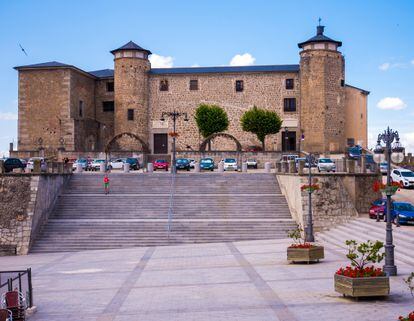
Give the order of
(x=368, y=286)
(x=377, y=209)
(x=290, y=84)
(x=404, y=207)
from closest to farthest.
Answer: (x=368, y=286)
(x=404, y=207)
(x=377, y=209)
(x=290, y=84)

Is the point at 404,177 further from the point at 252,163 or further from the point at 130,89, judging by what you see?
the point at 130,89

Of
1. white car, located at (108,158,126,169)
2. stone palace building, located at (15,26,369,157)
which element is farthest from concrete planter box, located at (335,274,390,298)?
stone palace building, located at (15,26,369,157)

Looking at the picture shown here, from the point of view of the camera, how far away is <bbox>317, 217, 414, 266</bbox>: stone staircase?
69.0 ft

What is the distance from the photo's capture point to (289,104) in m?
60.1

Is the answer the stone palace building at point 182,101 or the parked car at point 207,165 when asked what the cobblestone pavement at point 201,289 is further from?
the stone palace building at point 182,101

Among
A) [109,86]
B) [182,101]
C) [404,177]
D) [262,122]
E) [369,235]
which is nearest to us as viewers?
[369,235]

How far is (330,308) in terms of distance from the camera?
13.5 m

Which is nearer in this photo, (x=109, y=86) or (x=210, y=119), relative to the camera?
(x=210, y=119)

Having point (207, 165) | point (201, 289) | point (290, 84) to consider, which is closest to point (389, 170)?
point (201, 289)

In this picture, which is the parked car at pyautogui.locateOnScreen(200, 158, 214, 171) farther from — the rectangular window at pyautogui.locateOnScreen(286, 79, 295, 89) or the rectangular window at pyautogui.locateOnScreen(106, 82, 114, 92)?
the rectangular window at pyautogui.locateOnScreen(106, 82, 114, 92)

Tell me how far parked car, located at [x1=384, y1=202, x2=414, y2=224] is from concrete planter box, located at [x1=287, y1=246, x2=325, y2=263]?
732 cm

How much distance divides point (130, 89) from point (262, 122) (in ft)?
43.8

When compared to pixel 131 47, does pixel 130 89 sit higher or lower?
lower

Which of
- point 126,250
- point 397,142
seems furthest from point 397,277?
point 126,250
